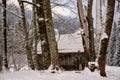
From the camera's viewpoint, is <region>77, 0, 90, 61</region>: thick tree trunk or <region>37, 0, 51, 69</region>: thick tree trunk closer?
<region>77, 0, 90, 61</region>: thick tree trunk

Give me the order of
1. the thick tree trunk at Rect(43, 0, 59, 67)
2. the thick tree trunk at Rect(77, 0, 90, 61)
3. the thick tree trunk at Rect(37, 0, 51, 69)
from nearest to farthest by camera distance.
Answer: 1. the thick tree trunk at Rect(43, 0, 59, 67)
2. the thick tree trunk at Rect(77, 0, 90, 61)
3. the thick tree trunk at Rect(37, 0, 51, 69)

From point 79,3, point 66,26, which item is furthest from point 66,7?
point 79,3

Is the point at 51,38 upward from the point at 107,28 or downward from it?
downward

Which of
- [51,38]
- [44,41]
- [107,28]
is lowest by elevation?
[44,41]

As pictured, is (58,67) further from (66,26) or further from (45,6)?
(66,26)

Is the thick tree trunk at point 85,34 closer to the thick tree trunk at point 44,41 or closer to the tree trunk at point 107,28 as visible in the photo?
the tree trunk at point 107,28

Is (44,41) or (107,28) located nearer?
(107,28)

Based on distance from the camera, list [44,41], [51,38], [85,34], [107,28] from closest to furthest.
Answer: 1. [107,28]
2. [51,38]
3. [85,34]
4. [44,41]

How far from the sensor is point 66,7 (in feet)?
58.7

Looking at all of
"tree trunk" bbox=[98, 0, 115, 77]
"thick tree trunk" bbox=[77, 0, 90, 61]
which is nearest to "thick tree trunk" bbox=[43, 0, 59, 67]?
"thick tree trunk" bbox=[77, 0, 90, 61]

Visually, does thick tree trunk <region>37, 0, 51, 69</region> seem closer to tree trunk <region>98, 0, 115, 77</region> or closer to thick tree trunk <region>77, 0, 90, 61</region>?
thick tree trunk <region>77, 0, 90, 61</region>

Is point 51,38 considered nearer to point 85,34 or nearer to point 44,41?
point 85,34

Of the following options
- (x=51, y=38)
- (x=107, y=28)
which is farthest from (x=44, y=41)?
(x=107, y=28)

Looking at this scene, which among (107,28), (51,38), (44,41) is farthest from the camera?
(44,41)
